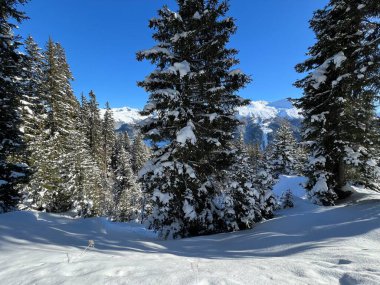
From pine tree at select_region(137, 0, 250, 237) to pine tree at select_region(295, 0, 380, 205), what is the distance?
4.86 meters

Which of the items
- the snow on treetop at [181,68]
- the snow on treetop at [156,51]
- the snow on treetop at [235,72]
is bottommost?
the snow on treetop at [181,68]

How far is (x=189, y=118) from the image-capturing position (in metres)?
11.2

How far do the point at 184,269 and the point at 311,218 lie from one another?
7.56 m

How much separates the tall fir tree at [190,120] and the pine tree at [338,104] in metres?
4.88

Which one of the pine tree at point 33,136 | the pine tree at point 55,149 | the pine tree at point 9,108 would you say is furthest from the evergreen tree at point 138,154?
the pine tree at point 9,108

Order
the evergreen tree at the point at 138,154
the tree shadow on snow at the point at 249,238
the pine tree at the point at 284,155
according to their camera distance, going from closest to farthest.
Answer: the tree shadow on snow at the point at 249,238 < the pine tree at the point at 284,155 < the evergreen tree at the point at 138,154

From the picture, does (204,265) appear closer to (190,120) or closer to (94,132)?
(190,120)

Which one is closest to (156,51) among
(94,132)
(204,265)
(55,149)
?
(204,265)

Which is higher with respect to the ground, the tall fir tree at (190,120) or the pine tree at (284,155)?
the pine tree at (284,155)

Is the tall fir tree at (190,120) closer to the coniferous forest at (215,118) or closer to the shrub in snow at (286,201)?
the coniferous forest at (215,118)

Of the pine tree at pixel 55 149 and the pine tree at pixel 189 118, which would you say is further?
the pine tree at pixel 55 149

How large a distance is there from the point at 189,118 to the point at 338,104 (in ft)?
26.2

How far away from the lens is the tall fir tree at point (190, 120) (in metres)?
10.6

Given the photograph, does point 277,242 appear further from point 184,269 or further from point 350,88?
point 350,88
